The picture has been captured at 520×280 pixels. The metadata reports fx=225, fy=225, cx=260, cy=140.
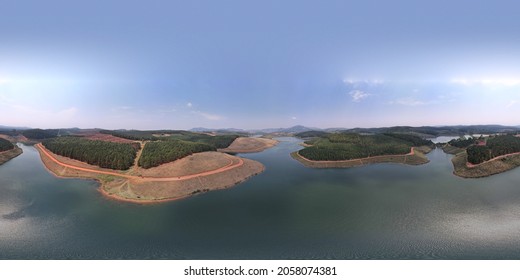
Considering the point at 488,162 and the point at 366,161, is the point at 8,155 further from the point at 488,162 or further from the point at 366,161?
the point at 488,162

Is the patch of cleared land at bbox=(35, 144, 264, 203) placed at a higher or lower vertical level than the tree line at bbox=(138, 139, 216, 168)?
lower

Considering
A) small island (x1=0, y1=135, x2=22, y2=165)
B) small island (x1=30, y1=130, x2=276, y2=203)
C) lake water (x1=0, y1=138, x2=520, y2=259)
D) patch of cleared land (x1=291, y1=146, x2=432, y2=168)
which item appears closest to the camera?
lake water (x1=0, y1=138, x2=520, y2=259)

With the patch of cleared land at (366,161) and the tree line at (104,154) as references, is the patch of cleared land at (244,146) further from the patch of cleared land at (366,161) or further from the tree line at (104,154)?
the tree line at (104,154)

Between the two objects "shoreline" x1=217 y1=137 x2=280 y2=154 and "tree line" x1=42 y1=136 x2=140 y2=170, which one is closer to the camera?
"tree line" x1=42 y1=136 x2=140 y2=170

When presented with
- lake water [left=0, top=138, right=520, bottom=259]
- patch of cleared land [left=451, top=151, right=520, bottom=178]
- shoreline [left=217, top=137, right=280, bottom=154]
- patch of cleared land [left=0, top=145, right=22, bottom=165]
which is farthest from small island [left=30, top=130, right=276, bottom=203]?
patch of cleared land [left=451, top=151, right=520, bottom=178]

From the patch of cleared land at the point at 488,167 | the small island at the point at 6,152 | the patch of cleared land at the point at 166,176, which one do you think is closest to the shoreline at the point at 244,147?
the patch of cleared land at the point at 166,176

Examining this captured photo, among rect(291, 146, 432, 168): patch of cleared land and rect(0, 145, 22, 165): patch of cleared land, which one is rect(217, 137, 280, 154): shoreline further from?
rect(0, 145, 22, 165): patch of cleared land
